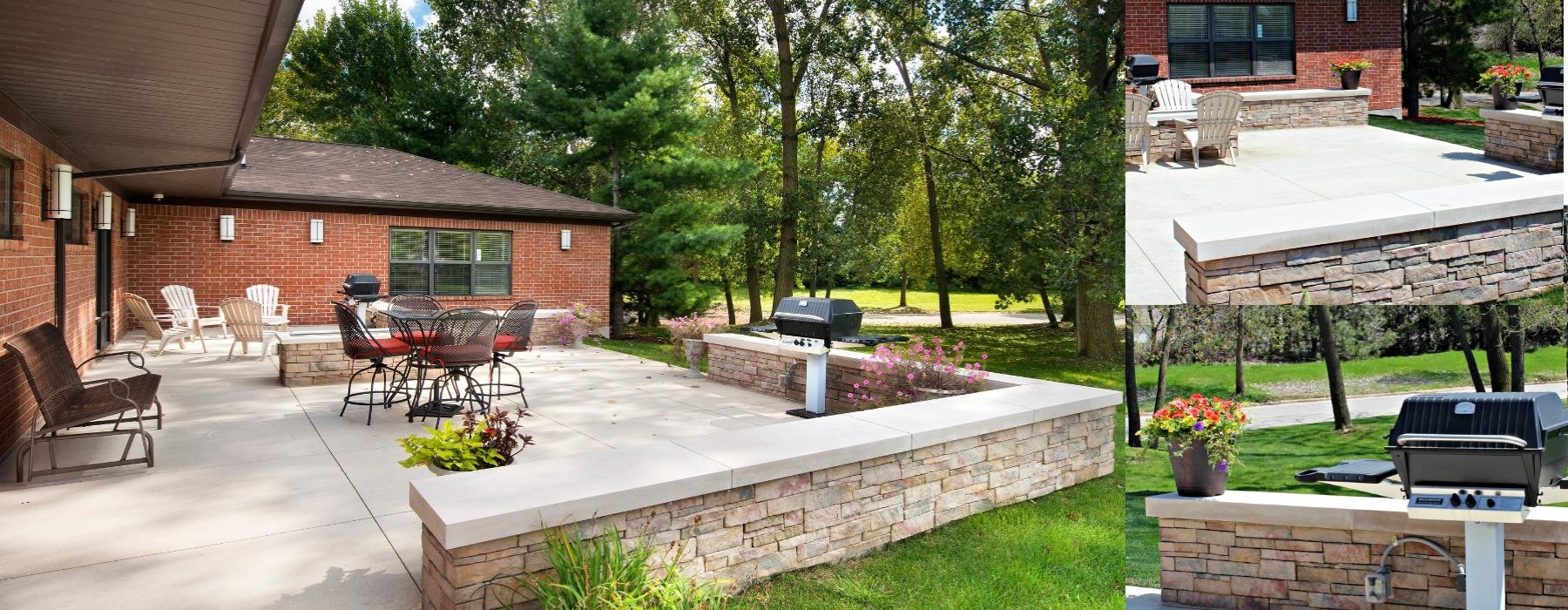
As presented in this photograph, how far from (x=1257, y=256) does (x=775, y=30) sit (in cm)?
1885

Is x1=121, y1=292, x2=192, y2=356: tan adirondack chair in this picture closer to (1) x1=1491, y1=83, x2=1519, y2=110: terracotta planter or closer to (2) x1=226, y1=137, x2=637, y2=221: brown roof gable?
(2) x1=226, y1=137, x2=637, y2=221: brown roof gable

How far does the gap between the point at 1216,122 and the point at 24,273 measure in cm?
708

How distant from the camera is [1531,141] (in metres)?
2.10

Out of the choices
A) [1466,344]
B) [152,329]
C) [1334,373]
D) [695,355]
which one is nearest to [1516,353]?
[1466,344]

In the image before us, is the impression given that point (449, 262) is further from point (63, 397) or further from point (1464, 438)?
point (1464, 438)

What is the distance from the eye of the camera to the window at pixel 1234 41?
2.23 m

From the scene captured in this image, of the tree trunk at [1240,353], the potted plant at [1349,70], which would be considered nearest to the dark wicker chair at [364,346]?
the tree trunk at [1240,353]

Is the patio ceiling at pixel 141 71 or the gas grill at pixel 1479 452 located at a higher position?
the patio ceiling at pixel 141 71

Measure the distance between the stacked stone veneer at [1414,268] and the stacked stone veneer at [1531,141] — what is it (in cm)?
17

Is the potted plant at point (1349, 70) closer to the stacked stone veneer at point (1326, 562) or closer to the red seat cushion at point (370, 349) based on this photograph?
the stacked stone veneer at point (1326, 562)

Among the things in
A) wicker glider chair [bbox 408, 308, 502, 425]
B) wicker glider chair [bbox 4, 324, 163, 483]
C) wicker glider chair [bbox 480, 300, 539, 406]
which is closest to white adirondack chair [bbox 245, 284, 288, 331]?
wicker glider chair [bbox 480, 300, 539, 406]

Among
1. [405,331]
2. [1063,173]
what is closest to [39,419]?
[405,331]

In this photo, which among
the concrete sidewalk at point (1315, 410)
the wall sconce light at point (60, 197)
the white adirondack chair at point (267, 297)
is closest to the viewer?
the concrete sidewalk at point (1315, 410)

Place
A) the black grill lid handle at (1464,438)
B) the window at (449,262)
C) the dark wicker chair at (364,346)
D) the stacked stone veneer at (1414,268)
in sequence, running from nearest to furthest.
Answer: the stacked stone veneer at (1414,268), the black grill lid handle at (1464,438), the dark wicker chair at (364,346), the window at (449,262)
